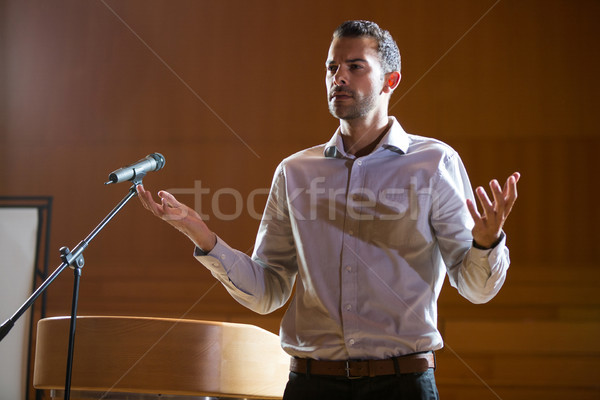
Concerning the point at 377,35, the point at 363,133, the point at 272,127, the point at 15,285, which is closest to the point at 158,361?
the point at 363,133

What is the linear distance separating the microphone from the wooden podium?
39cm

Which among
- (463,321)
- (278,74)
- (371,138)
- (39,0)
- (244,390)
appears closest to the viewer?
(371,138)

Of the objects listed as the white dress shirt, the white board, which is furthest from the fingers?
the white board

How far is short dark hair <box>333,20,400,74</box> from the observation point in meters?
1.38

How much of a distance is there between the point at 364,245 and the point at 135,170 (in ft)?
2.00

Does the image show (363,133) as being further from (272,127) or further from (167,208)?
(272,127)

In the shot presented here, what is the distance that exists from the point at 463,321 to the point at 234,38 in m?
1.85

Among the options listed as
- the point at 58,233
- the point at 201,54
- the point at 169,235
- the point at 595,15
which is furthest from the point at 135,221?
the point at 595,15

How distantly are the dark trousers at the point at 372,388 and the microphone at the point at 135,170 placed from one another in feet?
2.12

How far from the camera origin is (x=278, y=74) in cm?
289

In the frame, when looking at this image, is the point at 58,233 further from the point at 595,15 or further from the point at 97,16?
the point at 595,15

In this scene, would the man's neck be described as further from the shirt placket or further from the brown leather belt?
the brown leather belt

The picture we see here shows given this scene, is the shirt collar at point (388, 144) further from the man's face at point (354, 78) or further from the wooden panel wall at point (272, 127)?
the wooden panel wall at point (272, 127)

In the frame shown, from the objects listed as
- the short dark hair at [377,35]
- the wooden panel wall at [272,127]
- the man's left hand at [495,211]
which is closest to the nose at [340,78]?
the short dark hair at [377,35]
